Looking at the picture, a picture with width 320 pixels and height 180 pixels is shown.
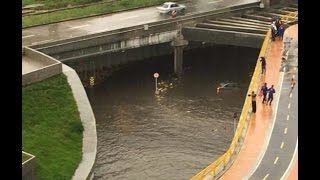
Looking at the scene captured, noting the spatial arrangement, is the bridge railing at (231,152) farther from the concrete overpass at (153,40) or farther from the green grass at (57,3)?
the green grass at (57,3)

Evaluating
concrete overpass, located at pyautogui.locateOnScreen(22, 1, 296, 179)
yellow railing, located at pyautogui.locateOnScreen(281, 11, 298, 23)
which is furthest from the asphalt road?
concrete overpass, located at pyautogui.locateOnScreen(22, 1, 296, 179)

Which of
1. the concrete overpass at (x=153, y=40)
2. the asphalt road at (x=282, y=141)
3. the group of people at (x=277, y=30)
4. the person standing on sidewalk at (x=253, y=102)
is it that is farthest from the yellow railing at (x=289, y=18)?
the person standing on sidewalk at (x=253, y=102)

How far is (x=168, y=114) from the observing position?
50.8m

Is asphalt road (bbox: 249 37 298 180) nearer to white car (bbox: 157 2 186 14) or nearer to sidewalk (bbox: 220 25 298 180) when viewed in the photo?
sidewalk (bbox: 220 25 298 180)

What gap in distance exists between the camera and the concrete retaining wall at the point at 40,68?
4525cm

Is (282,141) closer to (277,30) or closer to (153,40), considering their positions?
(277,30)

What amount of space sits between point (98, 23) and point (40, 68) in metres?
17.5

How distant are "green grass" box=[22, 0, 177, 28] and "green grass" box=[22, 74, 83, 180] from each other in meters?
17.7

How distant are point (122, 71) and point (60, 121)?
797 inches

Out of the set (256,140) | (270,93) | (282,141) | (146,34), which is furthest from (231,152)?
(146,34)

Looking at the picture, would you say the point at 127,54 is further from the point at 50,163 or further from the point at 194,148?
the point at 50,163

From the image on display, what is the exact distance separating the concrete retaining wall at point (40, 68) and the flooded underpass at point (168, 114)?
19.1 ft

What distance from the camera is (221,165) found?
1342 inches

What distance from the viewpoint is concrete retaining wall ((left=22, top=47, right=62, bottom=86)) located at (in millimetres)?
45250
